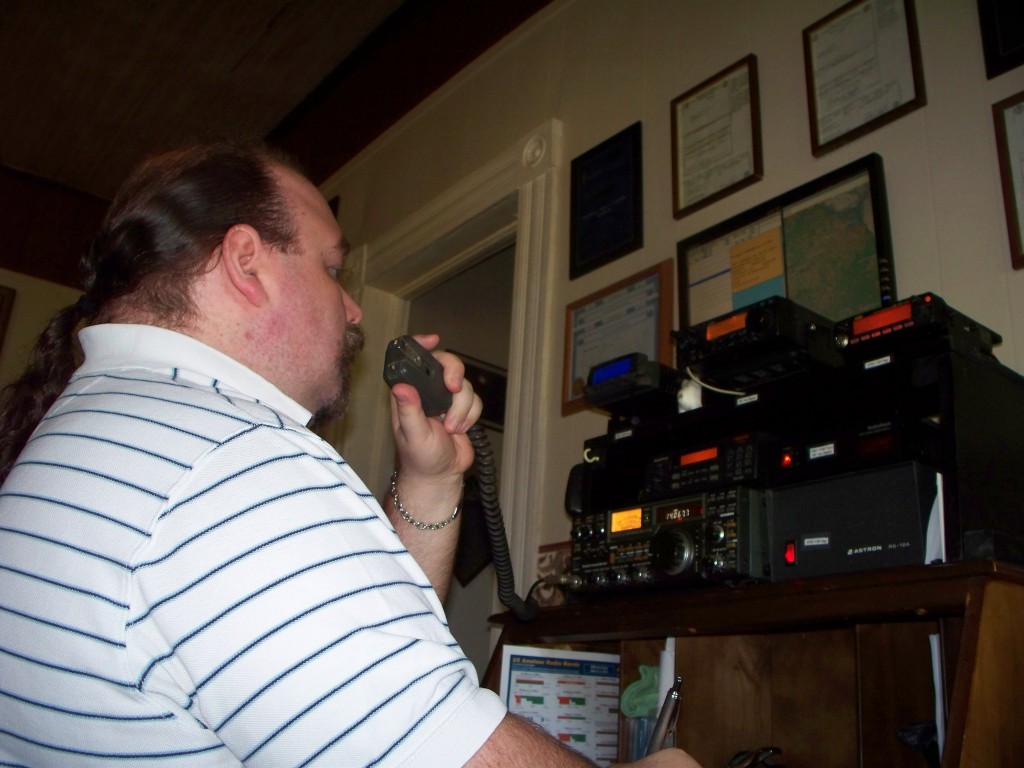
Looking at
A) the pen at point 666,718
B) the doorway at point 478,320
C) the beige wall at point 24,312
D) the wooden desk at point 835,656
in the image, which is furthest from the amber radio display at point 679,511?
the beige wall at point 24,312

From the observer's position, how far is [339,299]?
1.31m

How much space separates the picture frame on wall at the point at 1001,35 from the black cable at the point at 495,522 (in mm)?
1243

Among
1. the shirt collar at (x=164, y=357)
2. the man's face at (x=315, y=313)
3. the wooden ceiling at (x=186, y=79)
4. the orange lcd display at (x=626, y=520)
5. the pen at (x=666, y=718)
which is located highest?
the wooden ceiling at (x=186, y=79)

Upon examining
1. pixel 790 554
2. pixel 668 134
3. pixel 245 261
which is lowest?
pixel 790 554

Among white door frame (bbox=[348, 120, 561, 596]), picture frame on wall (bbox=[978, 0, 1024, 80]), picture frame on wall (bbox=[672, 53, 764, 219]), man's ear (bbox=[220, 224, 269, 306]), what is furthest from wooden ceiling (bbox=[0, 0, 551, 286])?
man's ear (bbox=[220, 224, 269, 306])

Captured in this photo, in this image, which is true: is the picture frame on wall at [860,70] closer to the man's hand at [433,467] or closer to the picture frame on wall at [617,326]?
the picture frame on wall at [617,326]

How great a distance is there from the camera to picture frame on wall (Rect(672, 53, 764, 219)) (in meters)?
2.22

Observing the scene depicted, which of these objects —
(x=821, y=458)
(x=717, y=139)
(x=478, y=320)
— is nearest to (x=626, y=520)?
(x=821, y=458)

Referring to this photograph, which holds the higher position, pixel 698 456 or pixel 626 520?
pixel 698 456

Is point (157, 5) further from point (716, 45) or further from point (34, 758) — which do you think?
point (34, 758)

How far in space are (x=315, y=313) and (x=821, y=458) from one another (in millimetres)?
787

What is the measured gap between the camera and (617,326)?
2.41 m

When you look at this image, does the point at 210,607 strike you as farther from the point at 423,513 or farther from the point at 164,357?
the point at 423,513

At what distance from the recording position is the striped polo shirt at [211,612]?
654mm
